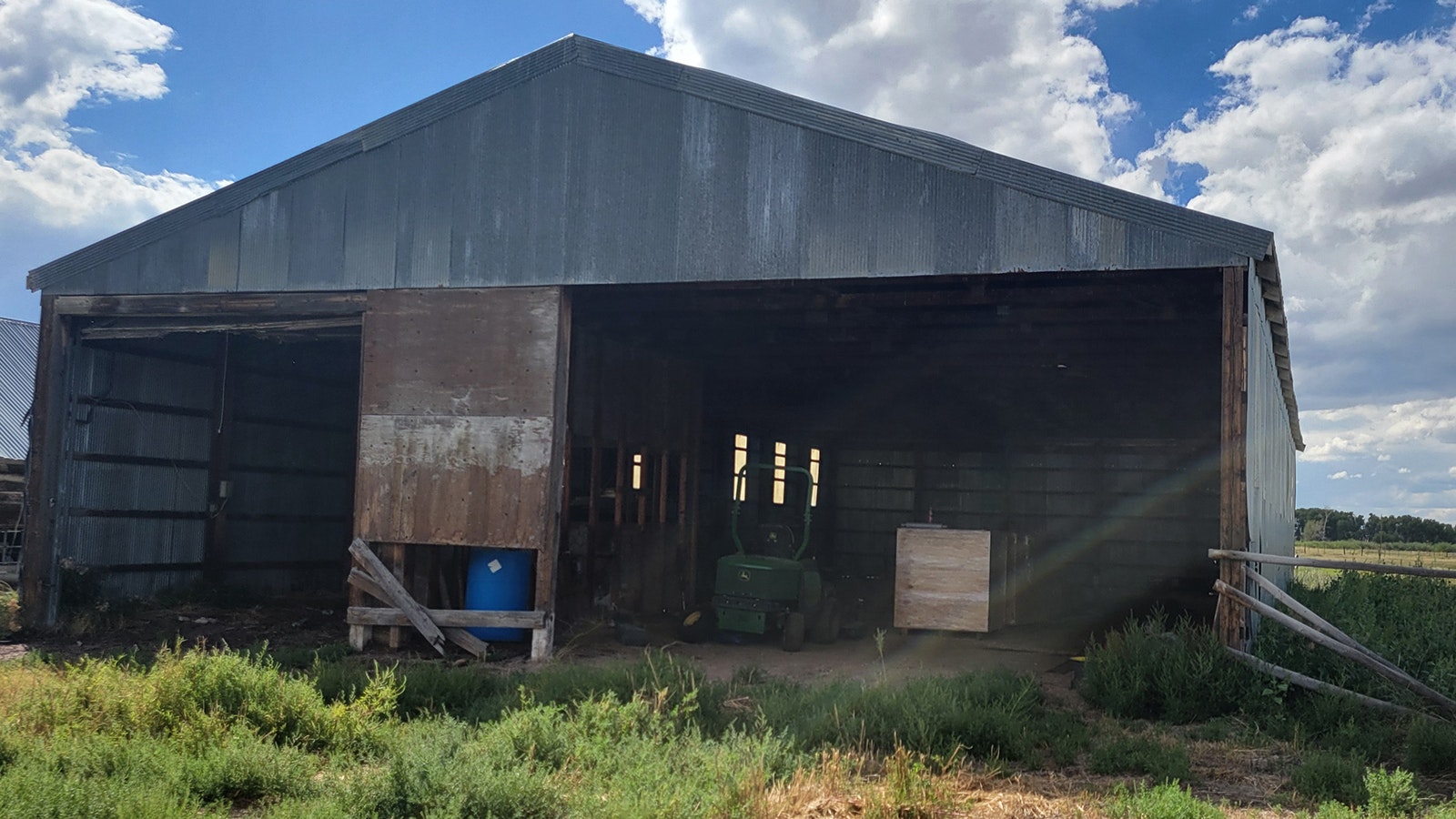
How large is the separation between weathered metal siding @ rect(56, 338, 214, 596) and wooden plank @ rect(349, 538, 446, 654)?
4504 mm

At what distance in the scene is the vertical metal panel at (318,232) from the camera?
1320cm

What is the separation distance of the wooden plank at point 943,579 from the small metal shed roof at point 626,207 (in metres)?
4.09

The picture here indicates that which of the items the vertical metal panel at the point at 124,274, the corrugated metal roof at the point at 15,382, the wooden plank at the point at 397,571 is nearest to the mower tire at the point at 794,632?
the wooden plank at the point at 397,571

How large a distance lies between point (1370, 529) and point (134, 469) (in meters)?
71.2

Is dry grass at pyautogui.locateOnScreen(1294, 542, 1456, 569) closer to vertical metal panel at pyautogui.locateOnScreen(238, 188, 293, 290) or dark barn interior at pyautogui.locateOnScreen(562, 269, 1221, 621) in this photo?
dark barn interior at pyautogui.locateOnScreen(562, 269, 1221, 621)

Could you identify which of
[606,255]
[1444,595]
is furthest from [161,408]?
[1444,595]

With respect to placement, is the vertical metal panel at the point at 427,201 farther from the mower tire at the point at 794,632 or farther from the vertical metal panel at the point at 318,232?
the mower tire at the point at 794,632

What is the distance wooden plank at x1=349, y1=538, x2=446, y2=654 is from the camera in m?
12.3

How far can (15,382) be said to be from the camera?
24.7 m

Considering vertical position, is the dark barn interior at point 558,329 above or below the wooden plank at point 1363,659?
above

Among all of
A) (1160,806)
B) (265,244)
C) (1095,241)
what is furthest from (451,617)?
(1160,806)

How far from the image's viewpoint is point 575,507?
14.8m

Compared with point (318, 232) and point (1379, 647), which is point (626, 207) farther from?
point (1379, 647)

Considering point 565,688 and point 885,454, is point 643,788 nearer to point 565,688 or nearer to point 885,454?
point 565,688
